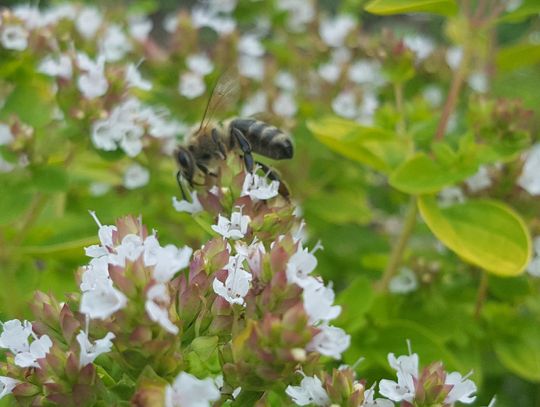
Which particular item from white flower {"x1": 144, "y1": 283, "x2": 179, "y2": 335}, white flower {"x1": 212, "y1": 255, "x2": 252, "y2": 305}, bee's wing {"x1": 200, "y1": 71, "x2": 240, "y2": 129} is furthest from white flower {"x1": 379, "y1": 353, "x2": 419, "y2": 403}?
bee's wing {"x1": 200, "y1": 71, "x2": 240, "y2": 129}

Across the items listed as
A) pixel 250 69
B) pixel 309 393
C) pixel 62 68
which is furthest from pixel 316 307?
pixel 250 69

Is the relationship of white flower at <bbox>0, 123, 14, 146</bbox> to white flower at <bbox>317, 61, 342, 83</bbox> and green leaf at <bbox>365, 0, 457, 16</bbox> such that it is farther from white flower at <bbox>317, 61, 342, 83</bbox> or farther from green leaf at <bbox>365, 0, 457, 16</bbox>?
white flower at <bbox>317, 61, 342, 83</bbox>

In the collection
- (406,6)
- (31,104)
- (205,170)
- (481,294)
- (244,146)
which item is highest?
(406,6)

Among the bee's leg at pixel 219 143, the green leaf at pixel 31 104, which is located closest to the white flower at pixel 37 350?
the bee's leg at pixel 219 143

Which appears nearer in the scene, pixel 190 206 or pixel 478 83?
pixel 190 206

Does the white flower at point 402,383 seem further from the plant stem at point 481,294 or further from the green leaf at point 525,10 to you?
the green leaf at point 525,10

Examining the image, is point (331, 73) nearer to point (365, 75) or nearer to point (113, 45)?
point (365, 75)

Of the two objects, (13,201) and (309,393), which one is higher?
(309,393)
